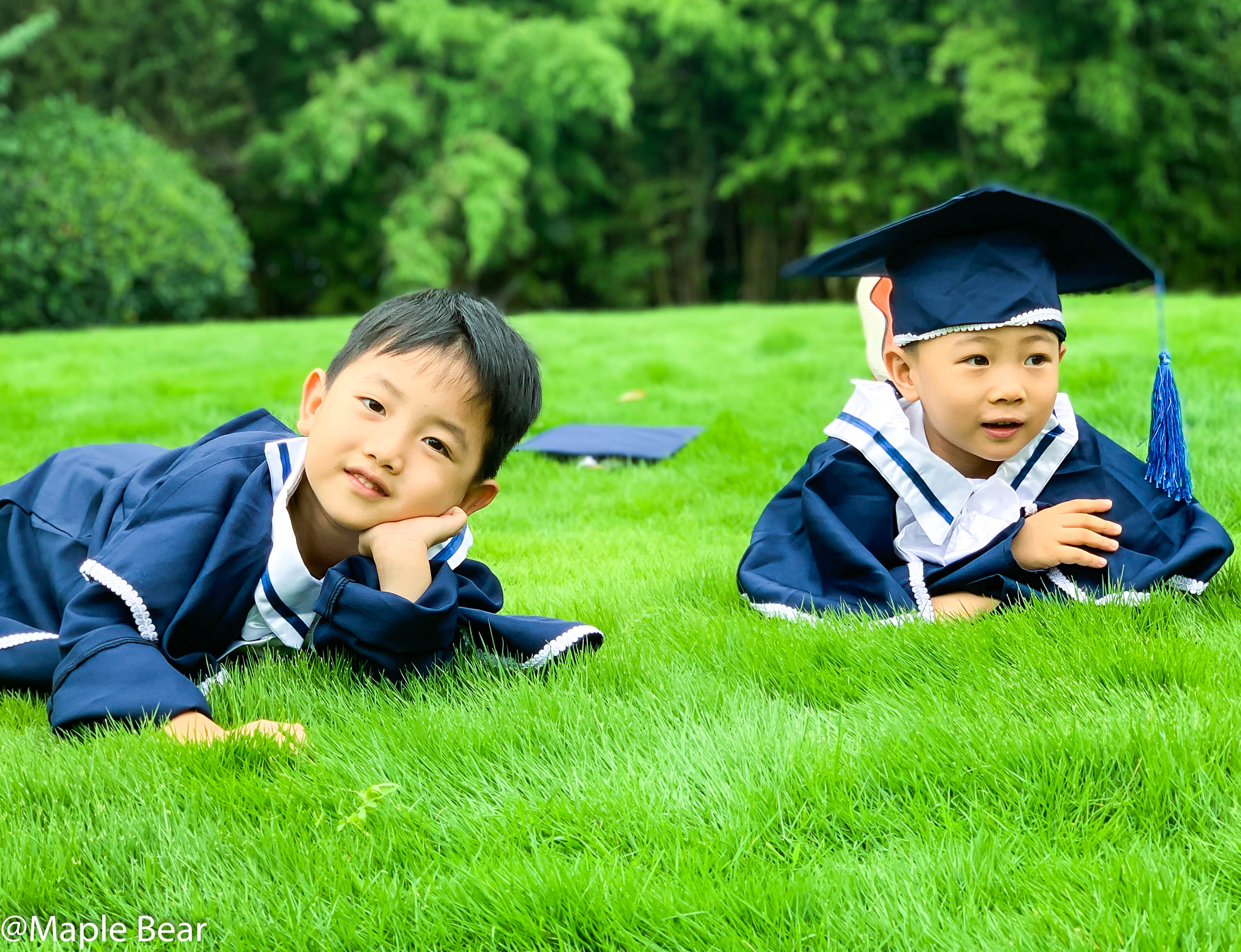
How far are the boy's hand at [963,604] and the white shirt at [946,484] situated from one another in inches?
3.7

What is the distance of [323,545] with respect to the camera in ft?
7.77

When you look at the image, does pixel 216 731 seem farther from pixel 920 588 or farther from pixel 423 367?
pixel 920 588

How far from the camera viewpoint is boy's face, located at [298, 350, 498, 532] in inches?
84.6

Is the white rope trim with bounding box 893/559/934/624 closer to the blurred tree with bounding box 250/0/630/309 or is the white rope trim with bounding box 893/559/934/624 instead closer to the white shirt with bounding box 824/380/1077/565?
the white shirt with bounding box 824/380/1077/565

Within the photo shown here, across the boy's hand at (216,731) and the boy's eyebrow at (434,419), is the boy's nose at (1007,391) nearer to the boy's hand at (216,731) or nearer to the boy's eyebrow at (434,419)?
the boy's eyebrow at (434,419)

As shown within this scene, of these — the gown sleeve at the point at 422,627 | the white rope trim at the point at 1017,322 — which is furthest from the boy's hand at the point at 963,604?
the gown sleeve at the point at 422,627

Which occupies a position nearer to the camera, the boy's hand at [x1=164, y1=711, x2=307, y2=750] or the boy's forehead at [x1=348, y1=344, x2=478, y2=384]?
the boy's hand at [x1=164, y1=711, x2=307, y2=750]

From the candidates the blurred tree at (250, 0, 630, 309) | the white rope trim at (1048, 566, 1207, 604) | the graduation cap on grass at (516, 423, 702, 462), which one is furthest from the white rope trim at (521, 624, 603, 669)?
the blurred tree at (250, 0, 630, 309)

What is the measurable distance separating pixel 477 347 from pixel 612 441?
2.82 meters

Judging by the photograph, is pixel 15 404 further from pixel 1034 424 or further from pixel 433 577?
pixel 1034 424

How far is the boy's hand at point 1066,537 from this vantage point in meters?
2.44

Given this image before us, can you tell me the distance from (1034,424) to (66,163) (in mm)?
12210

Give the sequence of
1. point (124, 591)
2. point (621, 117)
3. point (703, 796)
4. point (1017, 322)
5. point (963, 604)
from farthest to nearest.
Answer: point (621, 117), point (963, 604), point (1017, 322), point (124, 591), point (703, 796)

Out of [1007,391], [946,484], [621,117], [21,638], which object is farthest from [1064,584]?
[621,117]
